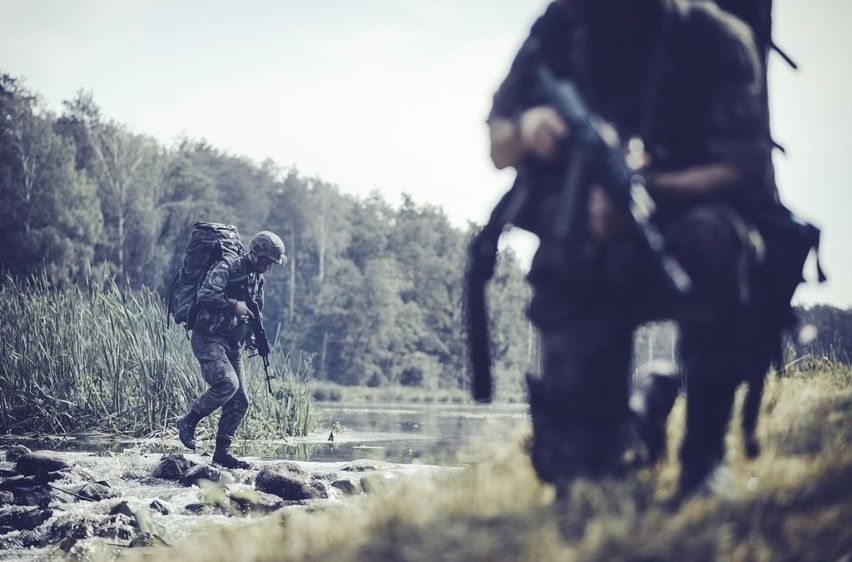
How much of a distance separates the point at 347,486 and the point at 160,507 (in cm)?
192

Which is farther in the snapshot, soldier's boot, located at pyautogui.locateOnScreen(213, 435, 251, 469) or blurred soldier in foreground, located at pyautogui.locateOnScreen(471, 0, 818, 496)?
soldier's boot, located at pyautogui.locateOnScreen(213, 435, 251, 469)

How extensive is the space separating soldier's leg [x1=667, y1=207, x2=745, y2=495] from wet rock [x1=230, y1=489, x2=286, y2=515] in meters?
5.75

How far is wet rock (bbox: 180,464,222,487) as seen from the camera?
9602 mm

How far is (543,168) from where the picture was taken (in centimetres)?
300

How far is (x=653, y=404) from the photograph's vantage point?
301 centimetres

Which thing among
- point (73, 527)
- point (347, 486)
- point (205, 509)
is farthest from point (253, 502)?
point (73, 527)

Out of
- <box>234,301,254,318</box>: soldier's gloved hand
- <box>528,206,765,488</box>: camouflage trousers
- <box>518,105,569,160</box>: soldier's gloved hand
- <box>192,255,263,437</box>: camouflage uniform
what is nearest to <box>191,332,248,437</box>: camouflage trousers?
<box>192,255,263,437</box>: camouflage uniform

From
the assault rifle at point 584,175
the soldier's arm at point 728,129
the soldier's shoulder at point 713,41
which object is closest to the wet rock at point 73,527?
the assault rifle at point 584,175

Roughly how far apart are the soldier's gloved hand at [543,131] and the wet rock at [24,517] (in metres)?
6.12

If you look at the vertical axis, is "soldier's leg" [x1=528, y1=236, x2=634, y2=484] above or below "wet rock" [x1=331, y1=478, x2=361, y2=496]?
above

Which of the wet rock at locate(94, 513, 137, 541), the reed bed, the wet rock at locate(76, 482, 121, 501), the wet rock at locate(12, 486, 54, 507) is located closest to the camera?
the wet rock at locate(94, 513, 137, 541)

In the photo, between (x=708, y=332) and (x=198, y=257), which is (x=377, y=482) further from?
(x=198, y=257)

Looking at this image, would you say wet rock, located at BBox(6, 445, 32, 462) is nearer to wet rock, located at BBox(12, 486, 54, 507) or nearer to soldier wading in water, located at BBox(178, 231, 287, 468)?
soldier wading in water, located at BBox(178, 231, 287, 468)

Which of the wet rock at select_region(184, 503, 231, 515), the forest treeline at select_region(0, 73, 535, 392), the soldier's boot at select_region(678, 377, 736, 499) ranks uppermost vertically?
the forest treeline at select_region(0, 73, 535, 392)
